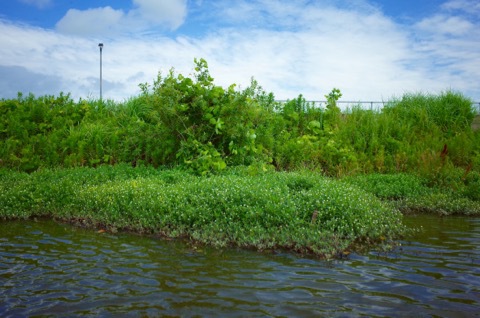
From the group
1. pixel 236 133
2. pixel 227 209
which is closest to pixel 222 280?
pixel 227 209

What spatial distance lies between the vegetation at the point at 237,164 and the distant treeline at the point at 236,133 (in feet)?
0.16

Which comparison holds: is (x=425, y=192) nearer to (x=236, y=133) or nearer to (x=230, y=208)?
(x=236, y=133)

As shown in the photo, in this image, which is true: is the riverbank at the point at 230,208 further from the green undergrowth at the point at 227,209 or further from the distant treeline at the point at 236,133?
the distant treeline at the point at 236,133

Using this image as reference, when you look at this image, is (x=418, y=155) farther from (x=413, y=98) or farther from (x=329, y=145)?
(x=413, y=98)

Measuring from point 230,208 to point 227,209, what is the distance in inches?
4.0

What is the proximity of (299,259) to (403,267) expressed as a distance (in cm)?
156

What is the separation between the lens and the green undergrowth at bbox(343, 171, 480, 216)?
1094 centimetres

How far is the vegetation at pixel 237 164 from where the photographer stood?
8211 mm

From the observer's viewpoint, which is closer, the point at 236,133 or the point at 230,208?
the point at 230,208

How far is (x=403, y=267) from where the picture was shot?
6574 mm

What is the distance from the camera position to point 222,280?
5.94 meters

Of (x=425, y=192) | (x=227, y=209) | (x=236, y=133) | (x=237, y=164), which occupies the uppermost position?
(x=236, y=133)

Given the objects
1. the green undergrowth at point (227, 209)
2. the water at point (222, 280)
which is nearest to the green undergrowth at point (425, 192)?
the green undergrowth at point (227, 209)

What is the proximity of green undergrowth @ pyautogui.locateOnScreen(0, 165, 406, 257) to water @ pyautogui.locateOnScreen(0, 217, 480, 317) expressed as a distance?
37 cm
